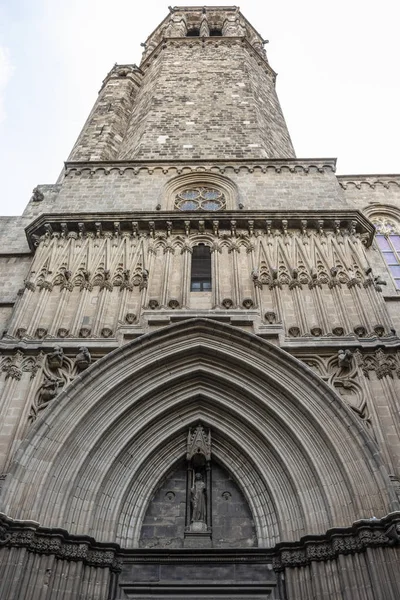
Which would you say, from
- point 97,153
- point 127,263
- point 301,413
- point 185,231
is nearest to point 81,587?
point 301,413

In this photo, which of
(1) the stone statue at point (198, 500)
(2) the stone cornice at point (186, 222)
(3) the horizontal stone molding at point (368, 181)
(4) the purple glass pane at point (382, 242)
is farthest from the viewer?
(3) the horizontal stone molding at point (368, 181)

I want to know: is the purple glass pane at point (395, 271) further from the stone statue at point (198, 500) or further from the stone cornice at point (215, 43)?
the stone cornice at point (215, 43)

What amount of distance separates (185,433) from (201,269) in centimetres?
422

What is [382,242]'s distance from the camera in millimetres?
15703

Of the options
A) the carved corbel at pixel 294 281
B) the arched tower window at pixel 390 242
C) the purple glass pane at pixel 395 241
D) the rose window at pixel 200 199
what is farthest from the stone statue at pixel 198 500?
the purple glass pane at pixel 395 241

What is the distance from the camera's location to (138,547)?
9359mm

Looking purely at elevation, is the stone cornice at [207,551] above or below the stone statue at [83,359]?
below

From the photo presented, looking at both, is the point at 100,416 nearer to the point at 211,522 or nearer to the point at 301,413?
the point at 211,522

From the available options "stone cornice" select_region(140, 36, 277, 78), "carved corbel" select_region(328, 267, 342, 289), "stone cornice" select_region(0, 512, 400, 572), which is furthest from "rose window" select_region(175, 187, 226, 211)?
"stone cornice" select_region(140, 36, 277, 78)

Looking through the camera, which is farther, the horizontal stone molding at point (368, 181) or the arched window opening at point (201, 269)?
the horizontal stone molding at point (368, 181)

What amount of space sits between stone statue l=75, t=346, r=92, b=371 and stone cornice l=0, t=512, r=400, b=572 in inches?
123

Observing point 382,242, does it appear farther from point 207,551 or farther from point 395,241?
point 207,551

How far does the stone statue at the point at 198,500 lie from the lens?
9.82 metres

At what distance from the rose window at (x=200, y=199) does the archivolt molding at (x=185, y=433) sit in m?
5.42
